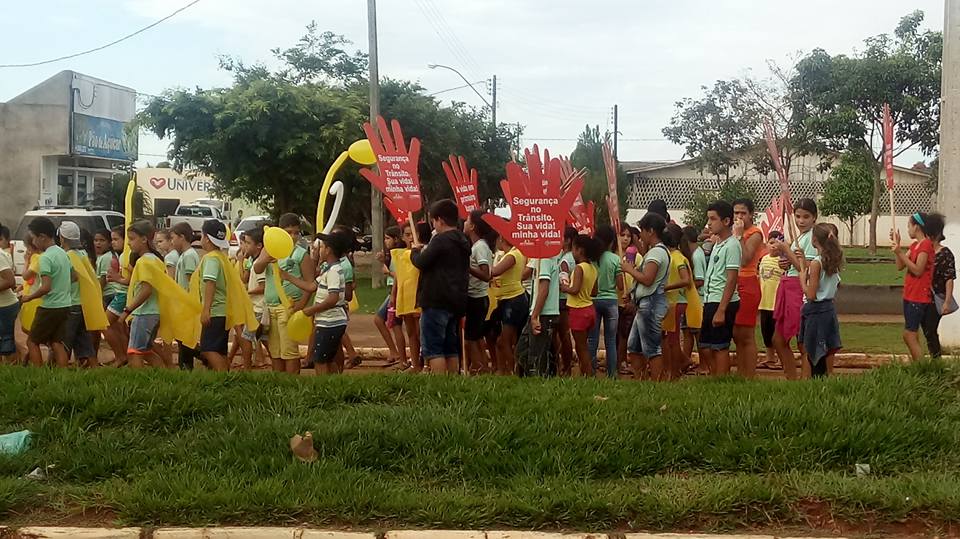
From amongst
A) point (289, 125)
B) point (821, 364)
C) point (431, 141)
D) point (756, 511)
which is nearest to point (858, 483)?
point (756, 511)

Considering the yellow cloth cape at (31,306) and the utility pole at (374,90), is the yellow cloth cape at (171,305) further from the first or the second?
the utility pole at (374,90)

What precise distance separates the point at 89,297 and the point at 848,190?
37352 mm

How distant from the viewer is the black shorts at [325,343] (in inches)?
331

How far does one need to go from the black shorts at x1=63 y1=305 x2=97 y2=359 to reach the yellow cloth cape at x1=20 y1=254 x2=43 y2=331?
314mm

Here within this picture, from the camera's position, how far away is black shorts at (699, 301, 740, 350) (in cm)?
845

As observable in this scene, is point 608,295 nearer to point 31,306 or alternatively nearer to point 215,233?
point 215,233

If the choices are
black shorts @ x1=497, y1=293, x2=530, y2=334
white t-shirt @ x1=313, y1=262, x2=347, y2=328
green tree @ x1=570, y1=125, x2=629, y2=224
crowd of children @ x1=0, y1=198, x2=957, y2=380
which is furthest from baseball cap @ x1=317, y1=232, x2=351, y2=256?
green tree @ x1=570, y1=125, x2=629, y2=224

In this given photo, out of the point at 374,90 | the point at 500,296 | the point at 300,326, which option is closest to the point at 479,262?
the point at 500,296

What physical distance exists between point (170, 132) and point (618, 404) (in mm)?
19561

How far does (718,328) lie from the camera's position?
8.48 metres

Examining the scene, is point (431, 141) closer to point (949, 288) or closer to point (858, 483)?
point (949, 288)

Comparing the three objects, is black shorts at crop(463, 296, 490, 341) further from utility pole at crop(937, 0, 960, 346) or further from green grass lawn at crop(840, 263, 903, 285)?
green grass lawn at crop(840, 263, 903, 285)

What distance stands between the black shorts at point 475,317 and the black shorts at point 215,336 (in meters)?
2.15

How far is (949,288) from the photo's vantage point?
9.05 meters
